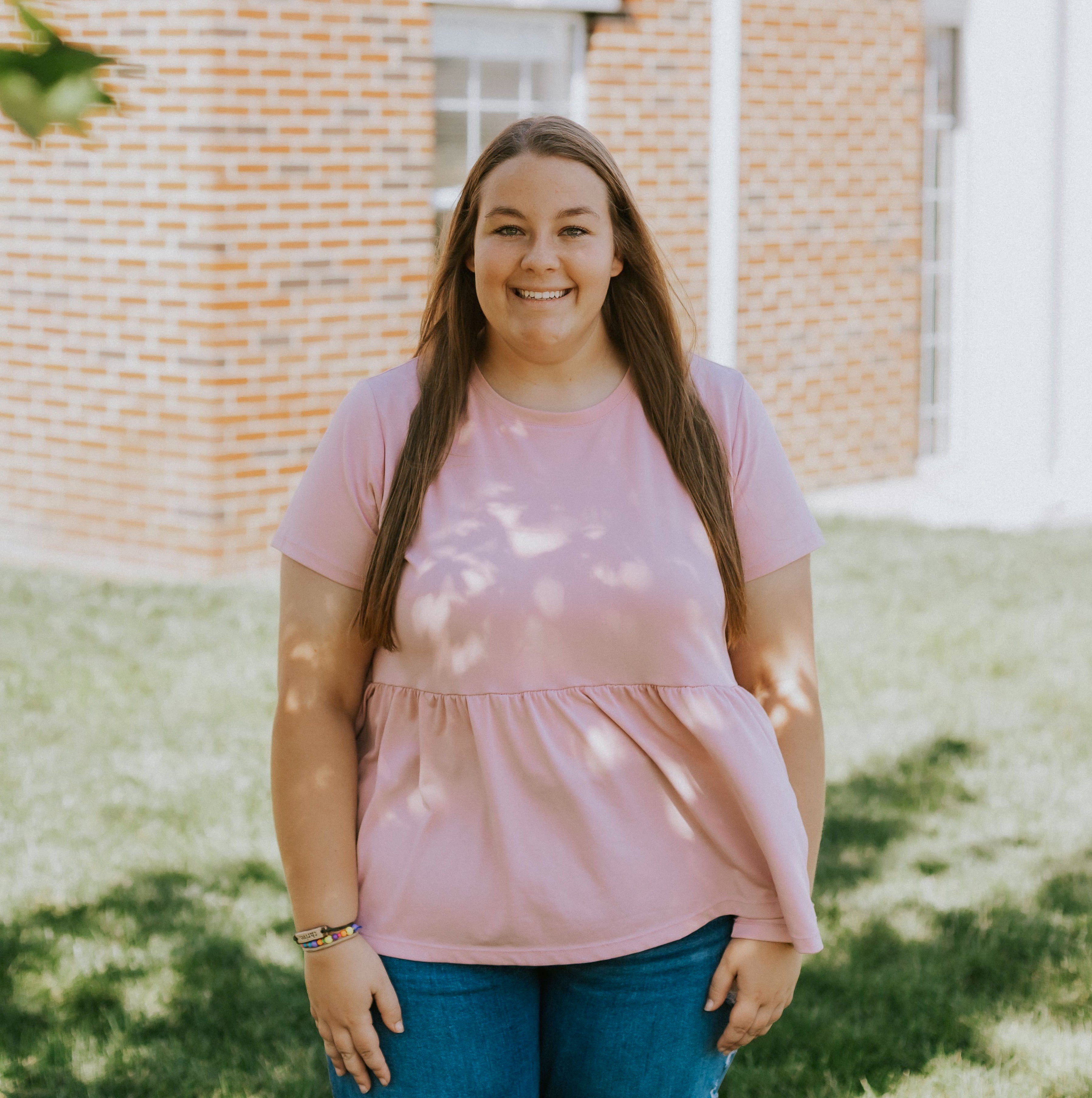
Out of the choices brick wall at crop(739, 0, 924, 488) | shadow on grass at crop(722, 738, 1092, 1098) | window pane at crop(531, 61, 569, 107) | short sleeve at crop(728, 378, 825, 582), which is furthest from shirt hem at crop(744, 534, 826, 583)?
brick wall at crop(739, 0, 924, 488)

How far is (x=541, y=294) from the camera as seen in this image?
221 cm

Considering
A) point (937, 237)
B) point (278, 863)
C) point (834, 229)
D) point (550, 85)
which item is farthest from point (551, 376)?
point (937, 237)

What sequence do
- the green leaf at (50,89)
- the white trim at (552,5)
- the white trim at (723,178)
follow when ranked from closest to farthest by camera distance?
the green leaf at (50,89) → the white trim at (552,5) → the white trim at (723,178)

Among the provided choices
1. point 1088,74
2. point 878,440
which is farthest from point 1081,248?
point 878,440

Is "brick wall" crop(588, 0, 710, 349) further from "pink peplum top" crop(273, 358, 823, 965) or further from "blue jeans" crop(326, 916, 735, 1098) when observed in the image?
"blue jeans" crop(326, 916, 735, 1098)

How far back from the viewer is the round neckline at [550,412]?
224 centimetres

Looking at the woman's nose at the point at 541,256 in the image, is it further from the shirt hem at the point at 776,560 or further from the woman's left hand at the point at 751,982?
the woman's left hand at the point at 751,982

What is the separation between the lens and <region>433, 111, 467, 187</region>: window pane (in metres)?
8.84

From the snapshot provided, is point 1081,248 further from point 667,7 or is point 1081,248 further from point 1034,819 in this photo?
point 1034,819

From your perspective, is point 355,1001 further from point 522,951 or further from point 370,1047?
point 522,951

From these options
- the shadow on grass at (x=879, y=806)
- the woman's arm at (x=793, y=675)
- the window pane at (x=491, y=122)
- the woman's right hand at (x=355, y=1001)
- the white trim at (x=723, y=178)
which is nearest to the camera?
the woman's right hand at (x=355, y=1001)

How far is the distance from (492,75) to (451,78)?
13.6 inches

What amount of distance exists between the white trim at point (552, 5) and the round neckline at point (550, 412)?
6.89 m

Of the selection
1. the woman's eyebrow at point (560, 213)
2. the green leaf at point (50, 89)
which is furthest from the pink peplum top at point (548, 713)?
the green leaf at point (50, 89)
